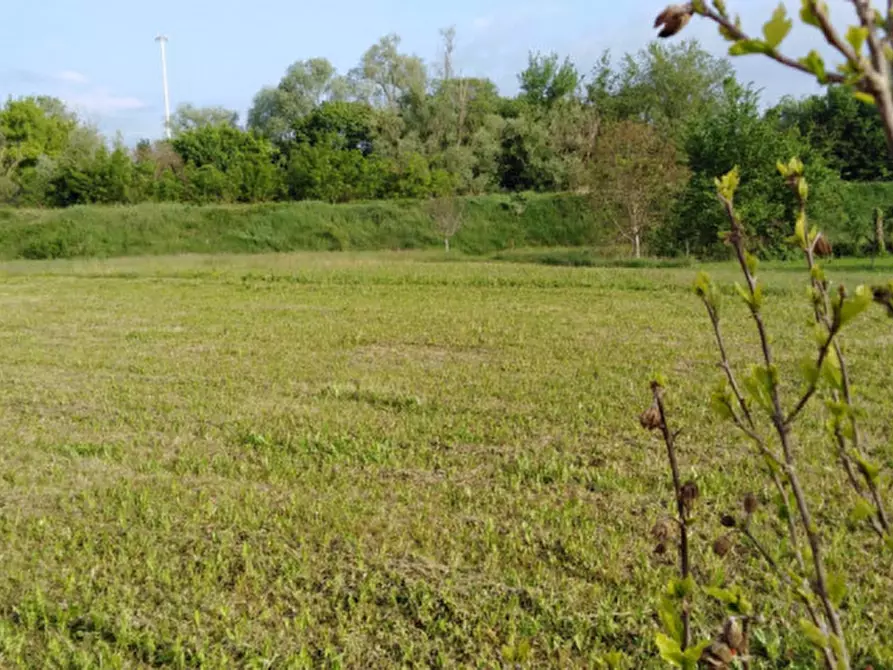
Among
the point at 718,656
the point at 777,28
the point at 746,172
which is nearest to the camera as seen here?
→ the point at 777,28

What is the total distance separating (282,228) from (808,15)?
92.4 feet

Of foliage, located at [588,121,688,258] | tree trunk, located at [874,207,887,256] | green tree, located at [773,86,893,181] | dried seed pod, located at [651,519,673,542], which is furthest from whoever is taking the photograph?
green tree, located at [773,86,893,181]

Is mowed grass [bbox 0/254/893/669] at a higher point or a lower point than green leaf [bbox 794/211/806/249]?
lower

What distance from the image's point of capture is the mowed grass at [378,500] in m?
2.48

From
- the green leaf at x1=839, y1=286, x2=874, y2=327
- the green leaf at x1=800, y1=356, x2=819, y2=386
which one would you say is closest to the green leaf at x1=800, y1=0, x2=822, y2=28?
the green leaf at x1=839, y1=286, x2=874, y2=327

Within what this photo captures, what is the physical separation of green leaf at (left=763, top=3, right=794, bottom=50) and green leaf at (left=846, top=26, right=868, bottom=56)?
6cm

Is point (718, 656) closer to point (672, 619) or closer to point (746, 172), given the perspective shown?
point (672, 619)

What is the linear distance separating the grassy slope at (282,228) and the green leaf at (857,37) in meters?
26.0

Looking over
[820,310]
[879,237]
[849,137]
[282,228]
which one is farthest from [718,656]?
[849,137]

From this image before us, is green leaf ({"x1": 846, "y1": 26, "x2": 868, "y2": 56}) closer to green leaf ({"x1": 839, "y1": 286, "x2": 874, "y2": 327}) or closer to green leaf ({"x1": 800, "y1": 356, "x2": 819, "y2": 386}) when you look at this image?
green leaf ({"x1": 839, "y1": 286, "x2": 874, "y2": 327})

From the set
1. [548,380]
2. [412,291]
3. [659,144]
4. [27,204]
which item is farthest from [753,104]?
[27,204]

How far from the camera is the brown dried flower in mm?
780

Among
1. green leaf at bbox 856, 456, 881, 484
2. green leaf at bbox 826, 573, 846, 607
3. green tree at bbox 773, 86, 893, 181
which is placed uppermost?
green tree at bbox 773, 86, 893, 181

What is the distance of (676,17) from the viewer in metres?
0.78
